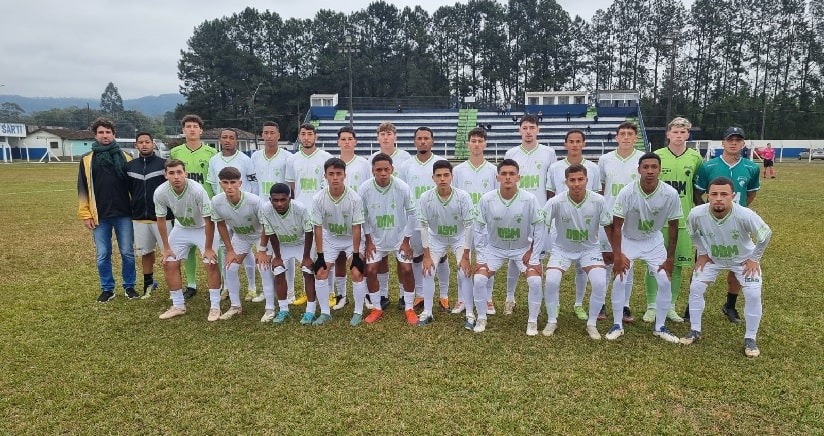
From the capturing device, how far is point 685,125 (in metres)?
5.14

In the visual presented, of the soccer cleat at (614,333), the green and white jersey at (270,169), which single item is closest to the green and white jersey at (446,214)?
the soccer cleat at (614,333)

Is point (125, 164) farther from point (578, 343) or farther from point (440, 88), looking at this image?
point (440, 88)

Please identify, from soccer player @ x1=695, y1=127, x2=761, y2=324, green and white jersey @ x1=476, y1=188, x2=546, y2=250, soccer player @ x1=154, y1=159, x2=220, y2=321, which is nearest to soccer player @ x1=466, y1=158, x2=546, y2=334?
green and white jersey @ x1=476, y1=188, x2=546, y2=250

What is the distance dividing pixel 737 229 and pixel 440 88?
67.1 metres

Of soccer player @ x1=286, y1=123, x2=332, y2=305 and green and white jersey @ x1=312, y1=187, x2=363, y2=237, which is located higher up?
soccer player @ x1=286, y1=123, x2=332, y2=305

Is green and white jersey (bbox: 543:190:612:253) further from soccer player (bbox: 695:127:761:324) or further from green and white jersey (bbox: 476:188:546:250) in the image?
soccer player (bbox: 695:127:761:324)

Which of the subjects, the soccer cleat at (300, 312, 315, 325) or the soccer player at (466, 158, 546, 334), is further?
the soccer cleat at (300, 312, 315, 325)

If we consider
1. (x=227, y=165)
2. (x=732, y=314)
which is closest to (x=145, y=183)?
(x=227, y=165)

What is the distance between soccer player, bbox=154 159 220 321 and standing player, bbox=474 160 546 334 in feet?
9.64

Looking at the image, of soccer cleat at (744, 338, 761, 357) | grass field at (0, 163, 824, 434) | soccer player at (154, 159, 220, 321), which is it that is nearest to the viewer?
grass field at (0, 163, 824, 434)

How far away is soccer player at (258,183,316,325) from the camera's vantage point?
528 centimetres

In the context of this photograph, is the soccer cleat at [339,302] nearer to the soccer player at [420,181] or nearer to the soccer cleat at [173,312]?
the soccer player at [420,181]

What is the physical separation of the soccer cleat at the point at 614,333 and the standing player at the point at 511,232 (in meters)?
0.70

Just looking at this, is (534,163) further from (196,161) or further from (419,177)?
(196,161)
